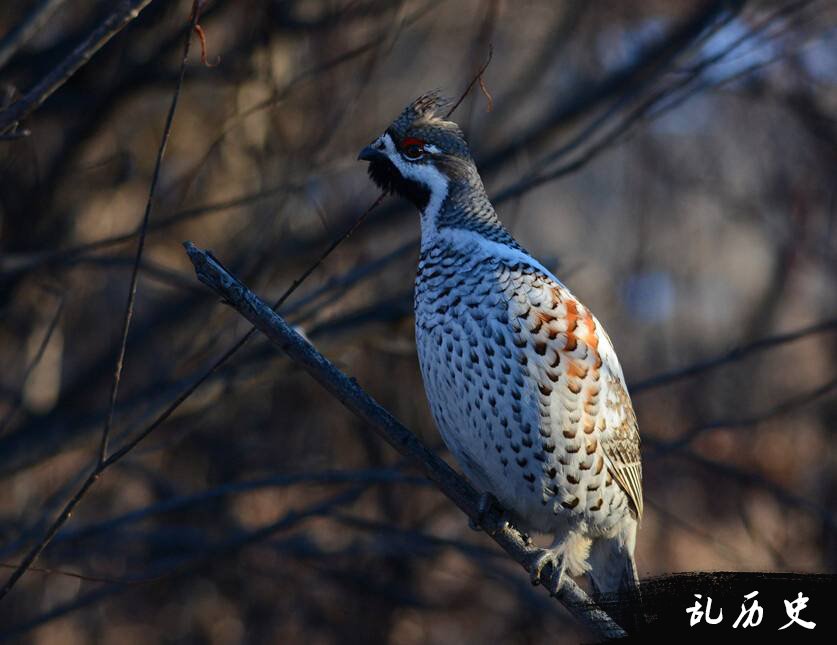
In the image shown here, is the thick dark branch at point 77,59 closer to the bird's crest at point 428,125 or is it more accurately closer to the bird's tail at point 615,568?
the bird's crest at point 428,125

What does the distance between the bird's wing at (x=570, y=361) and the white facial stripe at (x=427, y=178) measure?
1.63 ft

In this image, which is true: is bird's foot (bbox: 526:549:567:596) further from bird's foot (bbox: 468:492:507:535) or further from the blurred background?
the blurred background

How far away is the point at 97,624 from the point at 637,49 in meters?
5.89

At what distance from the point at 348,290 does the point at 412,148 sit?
3.75 ft

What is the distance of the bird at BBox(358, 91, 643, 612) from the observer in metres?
4.25

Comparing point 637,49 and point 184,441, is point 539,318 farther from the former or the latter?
point 184,441

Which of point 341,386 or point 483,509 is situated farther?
point 483,509

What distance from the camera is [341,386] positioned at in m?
3.54

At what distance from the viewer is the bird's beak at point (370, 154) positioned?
457 centimetres

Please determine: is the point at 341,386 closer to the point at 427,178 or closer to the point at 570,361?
the point at 570,361

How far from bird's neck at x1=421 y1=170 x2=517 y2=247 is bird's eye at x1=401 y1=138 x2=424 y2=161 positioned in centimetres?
17

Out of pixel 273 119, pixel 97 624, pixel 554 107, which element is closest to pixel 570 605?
pixel 273 119

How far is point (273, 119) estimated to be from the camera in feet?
20.4

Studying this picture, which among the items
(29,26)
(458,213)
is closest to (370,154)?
(458,213)
